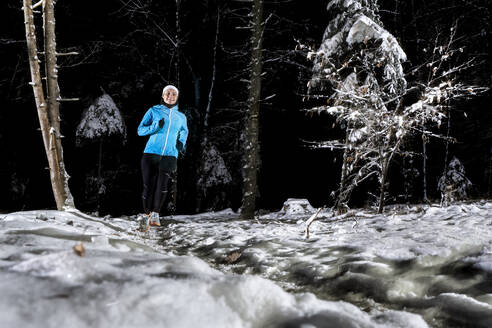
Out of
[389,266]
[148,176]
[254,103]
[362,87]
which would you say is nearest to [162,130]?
[148,176]

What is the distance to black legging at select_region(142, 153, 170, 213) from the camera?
523 cm

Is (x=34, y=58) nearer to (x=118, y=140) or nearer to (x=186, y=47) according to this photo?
(x=118, y=140)

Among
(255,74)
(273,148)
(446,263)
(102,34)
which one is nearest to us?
(446,263)

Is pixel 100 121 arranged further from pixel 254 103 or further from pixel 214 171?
pixel 254 103

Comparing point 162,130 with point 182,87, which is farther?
point 182,87

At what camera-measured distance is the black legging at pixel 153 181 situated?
5.23 meters

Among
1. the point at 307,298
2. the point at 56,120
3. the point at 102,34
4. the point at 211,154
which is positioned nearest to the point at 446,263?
the point at 307,298

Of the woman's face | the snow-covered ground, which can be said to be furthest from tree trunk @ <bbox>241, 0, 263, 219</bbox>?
the snow-covered ground

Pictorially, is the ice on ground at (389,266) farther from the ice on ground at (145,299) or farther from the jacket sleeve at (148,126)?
the jacket sleeve at (148,126)

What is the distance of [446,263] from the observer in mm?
2123

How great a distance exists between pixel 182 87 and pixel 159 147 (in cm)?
1278

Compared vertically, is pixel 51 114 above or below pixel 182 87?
below

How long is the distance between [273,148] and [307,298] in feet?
55.9

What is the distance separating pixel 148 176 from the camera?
17.3 feet
